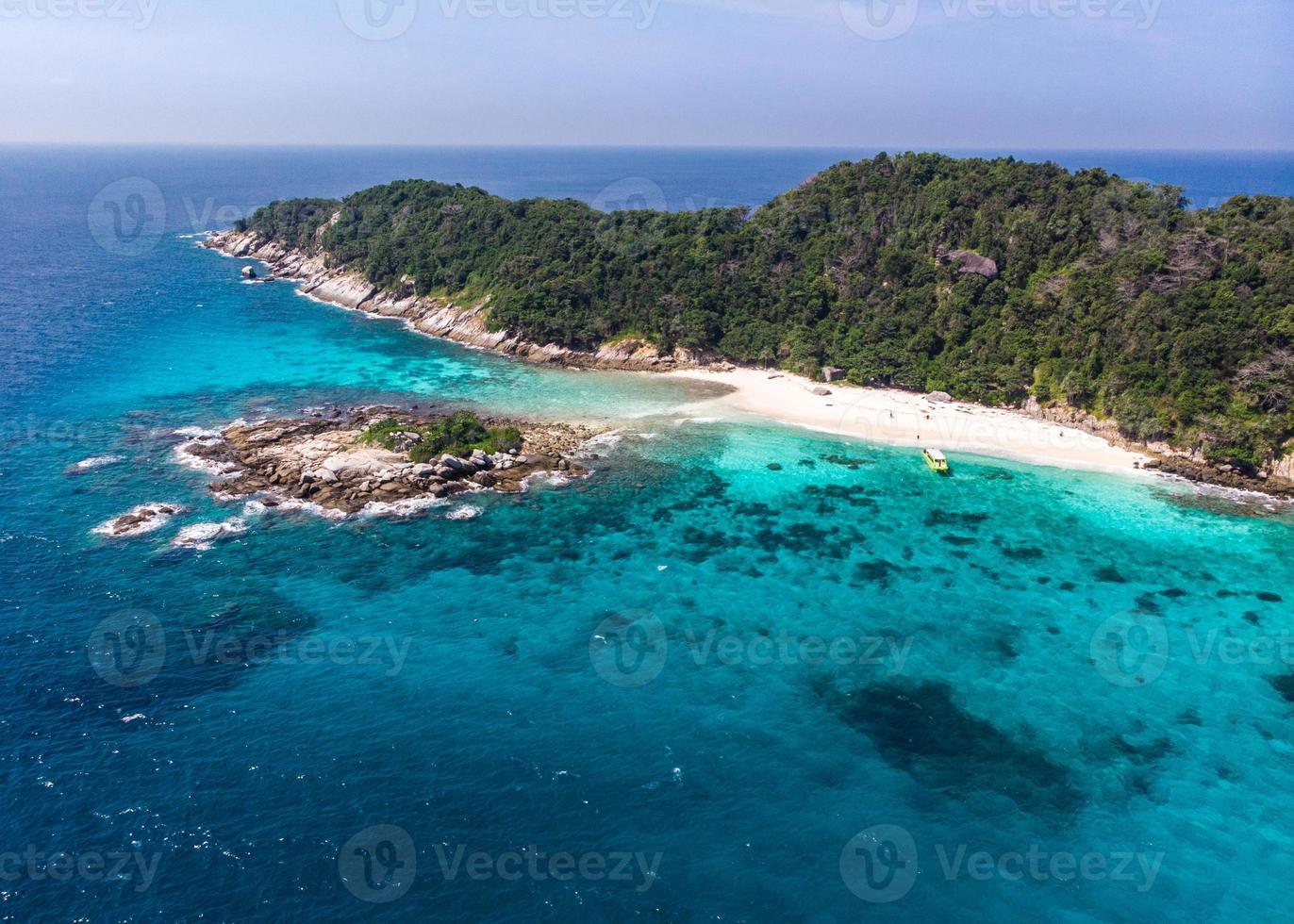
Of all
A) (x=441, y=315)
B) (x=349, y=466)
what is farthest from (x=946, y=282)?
(x=441, y=315)

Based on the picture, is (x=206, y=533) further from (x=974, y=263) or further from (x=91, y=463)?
(x=974, y=263)

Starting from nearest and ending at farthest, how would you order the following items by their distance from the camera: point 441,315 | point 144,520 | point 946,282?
point 144,520 < point 946,282 < point 441,315

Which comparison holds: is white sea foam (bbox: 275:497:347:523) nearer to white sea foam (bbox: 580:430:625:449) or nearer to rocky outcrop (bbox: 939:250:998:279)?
white sea foam (bbox: 580:430:625:449)

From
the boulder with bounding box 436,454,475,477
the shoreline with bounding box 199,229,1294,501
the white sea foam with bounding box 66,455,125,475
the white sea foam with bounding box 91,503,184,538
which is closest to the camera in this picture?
the white sea foam with bounding box 91,503,184,538

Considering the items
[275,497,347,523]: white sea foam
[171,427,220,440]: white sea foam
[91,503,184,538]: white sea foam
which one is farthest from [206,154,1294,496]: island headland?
[91,503,184,538]: white sea foam

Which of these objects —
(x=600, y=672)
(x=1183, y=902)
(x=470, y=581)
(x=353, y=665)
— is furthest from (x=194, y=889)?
(x=1183, y=902)

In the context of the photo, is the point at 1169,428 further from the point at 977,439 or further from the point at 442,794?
the point at 442,794
